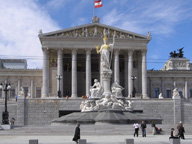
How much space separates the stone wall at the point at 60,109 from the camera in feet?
198

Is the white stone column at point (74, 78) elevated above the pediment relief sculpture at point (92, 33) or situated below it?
below

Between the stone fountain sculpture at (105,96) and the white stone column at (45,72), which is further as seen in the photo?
the white stone column at (45,72)

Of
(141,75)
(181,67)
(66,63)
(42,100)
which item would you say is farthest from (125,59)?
(42,100)

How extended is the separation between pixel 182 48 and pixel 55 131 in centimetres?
7479

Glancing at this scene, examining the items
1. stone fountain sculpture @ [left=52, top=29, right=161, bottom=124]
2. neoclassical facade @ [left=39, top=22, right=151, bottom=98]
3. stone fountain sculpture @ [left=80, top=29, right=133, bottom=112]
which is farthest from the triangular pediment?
stone fountain sculpture @ [left=80, top=29, right=133, bottom=112]

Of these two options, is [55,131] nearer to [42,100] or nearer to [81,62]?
[42,100]

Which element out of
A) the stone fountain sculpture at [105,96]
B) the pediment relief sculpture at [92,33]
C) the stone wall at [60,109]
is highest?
the pediment relief sculpture at [92,33]

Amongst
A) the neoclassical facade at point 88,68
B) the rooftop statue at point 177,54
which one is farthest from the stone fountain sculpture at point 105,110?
the rooftop statue at point 177,54

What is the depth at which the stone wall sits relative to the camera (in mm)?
60472

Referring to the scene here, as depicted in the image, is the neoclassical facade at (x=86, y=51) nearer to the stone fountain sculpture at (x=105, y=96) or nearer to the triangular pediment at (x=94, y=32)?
the triangular pediment at (x=94, y=32)

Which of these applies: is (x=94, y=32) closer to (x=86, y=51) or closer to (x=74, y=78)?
(x=86, y=51)

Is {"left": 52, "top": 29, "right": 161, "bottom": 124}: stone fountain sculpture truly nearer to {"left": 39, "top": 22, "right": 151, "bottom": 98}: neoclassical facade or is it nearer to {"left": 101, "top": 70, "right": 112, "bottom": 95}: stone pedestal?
{"left": 101, "top": 70, "right": 112, "bottom": 95}: stone pedestal

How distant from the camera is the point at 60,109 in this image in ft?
202

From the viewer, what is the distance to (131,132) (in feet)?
108
